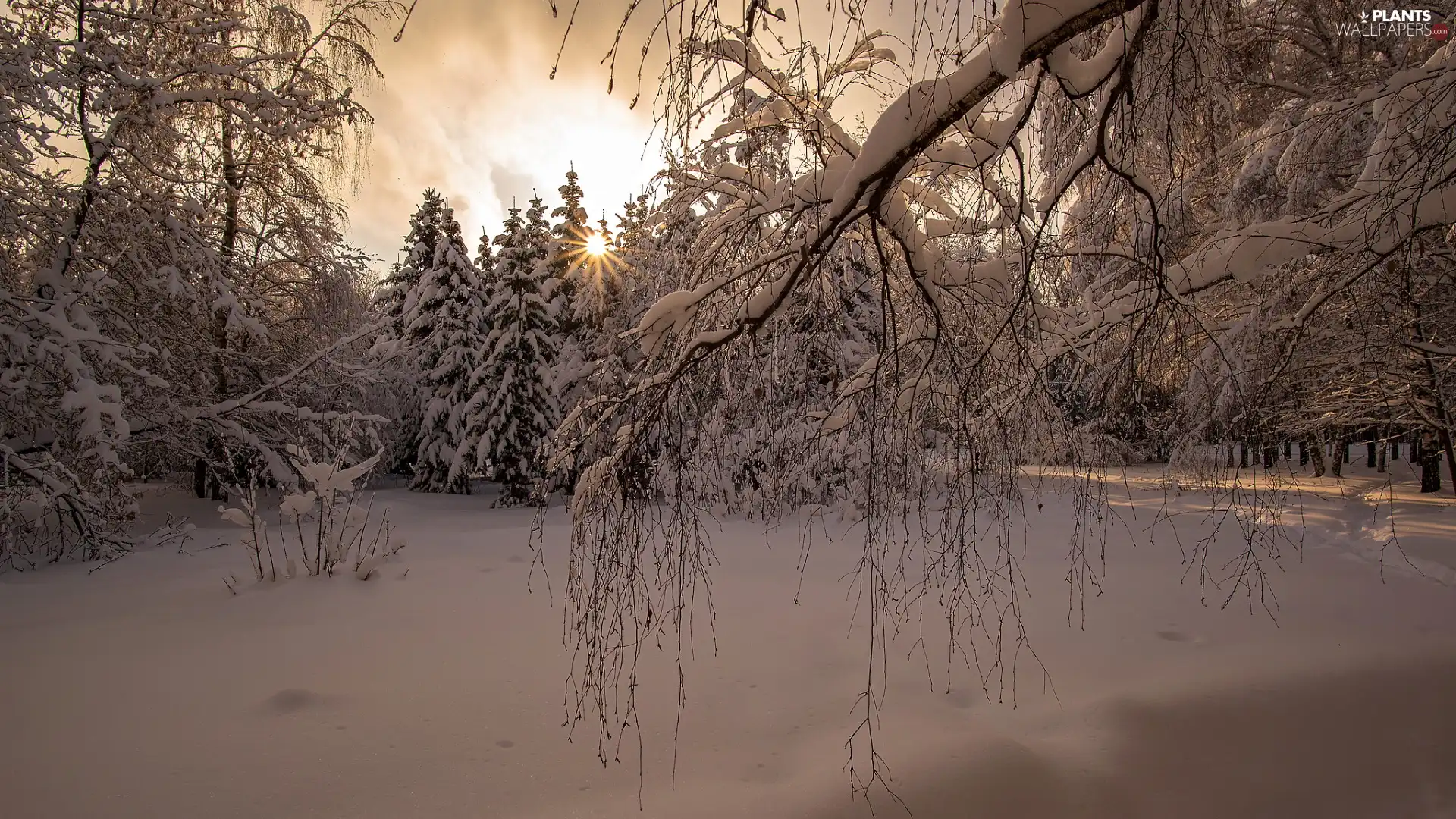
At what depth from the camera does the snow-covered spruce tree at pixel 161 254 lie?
253 inches

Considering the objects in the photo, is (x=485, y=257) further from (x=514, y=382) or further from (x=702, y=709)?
(x=702, y=709)

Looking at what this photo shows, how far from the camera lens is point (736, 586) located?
628 centimetres

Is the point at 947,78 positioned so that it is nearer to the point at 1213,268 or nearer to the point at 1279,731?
the point at 1213,268

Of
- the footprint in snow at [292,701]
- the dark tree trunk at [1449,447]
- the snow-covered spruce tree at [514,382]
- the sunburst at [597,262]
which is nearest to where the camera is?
the footprint in snow at [292,701]

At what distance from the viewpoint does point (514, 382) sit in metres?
16.5

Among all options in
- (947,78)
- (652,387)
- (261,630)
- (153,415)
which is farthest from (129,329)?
(947,78)

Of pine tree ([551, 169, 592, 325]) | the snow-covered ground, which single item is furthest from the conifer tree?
the snow-covered ground

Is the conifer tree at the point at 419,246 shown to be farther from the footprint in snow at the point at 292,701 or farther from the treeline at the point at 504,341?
the footprint in snow at the point at 292,701

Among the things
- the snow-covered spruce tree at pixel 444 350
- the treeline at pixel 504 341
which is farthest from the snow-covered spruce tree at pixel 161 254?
the snow-covered spruce tree at pixel 444 350

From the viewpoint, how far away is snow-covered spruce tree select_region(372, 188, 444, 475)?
19.2 m

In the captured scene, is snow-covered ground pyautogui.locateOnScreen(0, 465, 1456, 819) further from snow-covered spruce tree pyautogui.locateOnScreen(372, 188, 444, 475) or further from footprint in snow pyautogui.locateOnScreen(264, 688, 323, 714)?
snow-covered spruce tree pyautogui.locateOnScreen(372, 188, 444, 475)

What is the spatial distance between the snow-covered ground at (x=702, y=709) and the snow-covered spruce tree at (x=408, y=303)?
1379 centimetres

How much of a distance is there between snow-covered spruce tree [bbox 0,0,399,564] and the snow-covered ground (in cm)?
171

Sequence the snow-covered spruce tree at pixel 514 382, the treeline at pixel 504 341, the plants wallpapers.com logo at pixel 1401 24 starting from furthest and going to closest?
1. the snow-covered spruce tree at pixel 514 382
2. the treeline at pixel 504 341
3. the plants wallpapers.com logo at pixel 1401 24
